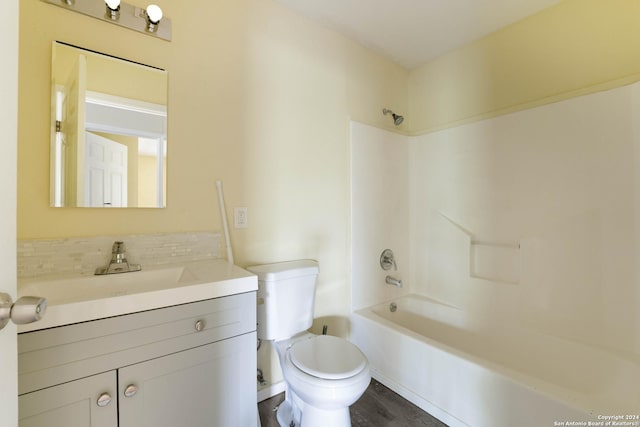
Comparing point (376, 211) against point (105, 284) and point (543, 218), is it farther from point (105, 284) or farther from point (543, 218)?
point (105, 284)

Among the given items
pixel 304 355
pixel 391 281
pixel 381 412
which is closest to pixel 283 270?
pixel 304 355

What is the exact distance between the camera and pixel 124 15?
1250mm

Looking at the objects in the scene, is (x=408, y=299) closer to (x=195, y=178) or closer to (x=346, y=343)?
(x=346, y=343)

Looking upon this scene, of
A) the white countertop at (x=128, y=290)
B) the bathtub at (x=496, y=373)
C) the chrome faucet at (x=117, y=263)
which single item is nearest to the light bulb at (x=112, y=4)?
the chrome faucet at (x=117, y=263)

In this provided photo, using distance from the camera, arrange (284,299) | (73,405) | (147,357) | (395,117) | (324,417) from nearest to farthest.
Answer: (73,405) < (147,357) < (324,417) < (284,299) < (395,117)

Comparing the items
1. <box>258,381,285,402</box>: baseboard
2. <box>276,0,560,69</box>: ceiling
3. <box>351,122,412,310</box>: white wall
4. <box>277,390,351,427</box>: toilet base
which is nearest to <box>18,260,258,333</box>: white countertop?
<box>277,390,351,427</box>: toilet base

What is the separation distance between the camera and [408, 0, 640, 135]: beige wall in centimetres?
154

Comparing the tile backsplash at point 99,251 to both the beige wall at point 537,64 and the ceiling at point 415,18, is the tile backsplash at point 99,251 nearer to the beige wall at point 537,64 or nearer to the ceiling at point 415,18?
the ceiling at point 415,18

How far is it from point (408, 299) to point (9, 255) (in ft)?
8.03

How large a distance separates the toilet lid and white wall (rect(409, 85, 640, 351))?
4.12ft

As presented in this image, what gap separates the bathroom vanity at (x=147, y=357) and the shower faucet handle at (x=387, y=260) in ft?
4.53

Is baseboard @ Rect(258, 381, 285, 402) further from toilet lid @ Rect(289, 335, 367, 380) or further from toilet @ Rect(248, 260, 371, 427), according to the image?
toilet lid @ Rect(289, 335, 367, 380)

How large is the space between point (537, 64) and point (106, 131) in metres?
2.64

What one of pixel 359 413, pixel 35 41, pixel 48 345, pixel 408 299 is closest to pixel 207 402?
pixel 48 345
